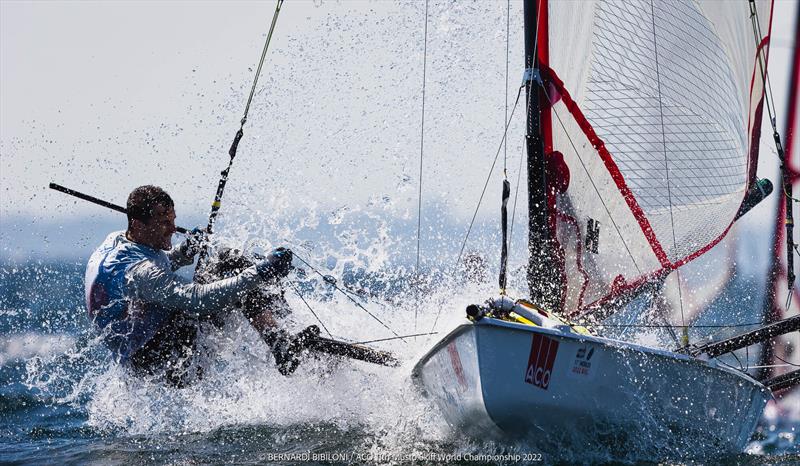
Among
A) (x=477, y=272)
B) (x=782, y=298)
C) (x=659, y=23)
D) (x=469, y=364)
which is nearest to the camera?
(x=469, y=364)

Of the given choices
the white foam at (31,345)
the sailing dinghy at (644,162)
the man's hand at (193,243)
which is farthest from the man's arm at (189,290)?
the white foam at (31,345)

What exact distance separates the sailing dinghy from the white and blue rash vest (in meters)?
1.18

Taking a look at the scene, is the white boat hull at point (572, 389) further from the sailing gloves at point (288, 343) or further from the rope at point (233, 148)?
the rope at point (233, 148)

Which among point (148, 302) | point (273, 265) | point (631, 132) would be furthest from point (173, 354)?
point (631, 132)

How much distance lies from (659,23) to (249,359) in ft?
11.8

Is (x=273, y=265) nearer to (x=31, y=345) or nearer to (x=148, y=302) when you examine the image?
(x=148, y=302)

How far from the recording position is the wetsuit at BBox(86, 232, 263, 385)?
423cm

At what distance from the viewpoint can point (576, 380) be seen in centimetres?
373

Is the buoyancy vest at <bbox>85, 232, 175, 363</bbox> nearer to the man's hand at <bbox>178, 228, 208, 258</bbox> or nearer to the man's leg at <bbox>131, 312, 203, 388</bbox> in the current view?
the man's leg at <bbox>131, 312, 203, 388</bbox>

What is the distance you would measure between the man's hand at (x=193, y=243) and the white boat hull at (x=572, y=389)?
1745 mm

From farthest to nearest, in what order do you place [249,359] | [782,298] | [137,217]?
[782,298] → [249,359] → [137,217]

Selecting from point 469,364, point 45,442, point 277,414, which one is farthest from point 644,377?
point 45,442

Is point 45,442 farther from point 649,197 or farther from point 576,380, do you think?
point 649,197

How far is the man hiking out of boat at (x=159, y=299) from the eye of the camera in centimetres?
423
